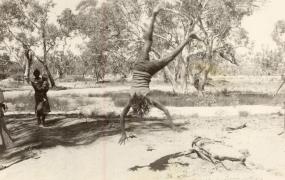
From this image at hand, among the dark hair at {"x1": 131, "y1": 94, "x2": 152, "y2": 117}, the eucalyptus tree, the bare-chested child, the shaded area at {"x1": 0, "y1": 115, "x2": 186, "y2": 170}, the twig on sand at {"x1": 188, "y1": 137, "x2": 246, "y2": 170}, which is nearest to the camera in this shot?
the bare-chested child

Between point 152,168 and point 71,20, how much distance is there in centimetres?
2269

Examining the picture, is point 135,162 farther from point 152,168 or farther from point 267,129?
point 267,129

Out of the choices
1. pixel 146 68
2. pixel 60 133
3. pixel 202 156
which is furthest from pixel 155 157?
pixel 60 133

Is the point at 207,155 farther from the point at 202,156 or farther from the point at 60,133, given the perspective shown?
the point at 60,133

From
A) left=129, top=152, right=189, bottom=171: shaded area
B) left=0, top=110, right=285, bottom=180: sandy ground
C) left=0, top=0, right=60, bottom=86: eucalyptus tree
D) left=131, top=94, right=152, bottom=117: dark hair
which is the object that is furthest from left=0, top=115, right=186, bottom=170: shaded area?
left=0, top=0, right=60, bottom=86: eucalyptus tree

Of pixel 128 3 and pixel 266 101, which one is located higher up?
pixel 128 3

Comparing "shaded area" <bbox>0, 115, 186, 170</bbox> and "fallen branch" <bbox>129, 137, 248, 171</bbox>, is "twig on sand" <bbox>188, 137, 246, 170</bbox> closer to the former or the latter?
"fallen branch" <bbox>129, 137, 248, 171</bbox>

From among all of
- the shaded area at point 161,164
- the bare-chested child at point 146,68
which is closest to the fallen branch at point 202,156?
the shaded area at point 161,164

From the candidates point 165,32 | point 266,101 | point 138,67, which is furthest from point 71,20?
point 138,67

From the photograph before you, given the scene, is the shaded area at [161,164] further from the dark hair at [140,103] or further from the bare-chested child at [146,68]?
the bare-chested child at [146,68]

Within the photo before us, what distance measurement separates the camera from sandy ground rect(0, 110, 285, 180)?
6246mm

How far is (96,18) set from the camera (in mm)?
22391

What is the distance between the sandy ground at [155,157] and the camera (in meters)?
6.25

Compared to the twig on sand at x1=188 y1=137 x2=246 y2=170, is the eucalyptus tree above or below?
above
